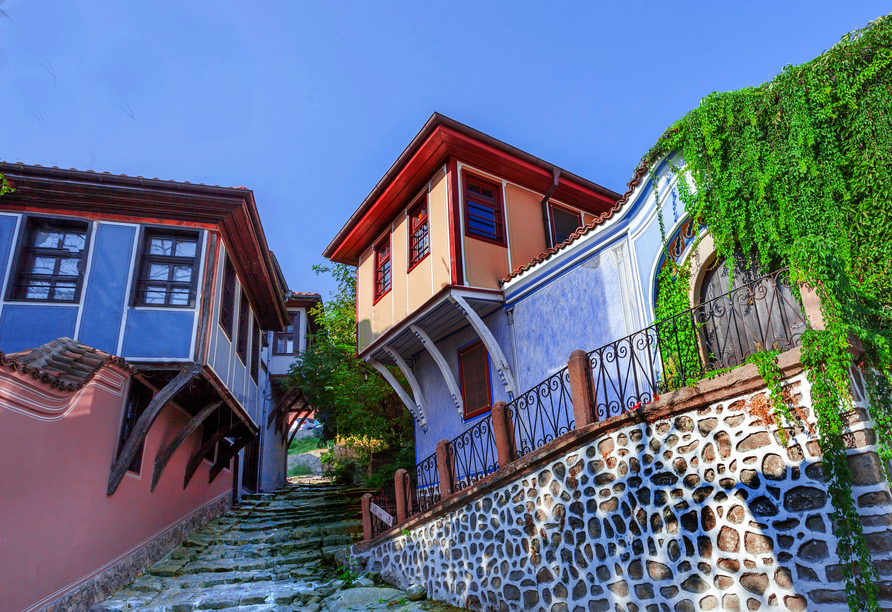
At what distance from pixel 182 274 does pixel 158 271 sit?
1.18 ft

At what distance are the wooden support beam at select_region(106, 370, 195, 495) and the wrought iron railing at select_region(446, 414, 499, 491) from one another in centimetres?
407

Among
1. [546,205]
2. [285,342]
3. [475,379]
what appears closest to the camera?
[475,379]

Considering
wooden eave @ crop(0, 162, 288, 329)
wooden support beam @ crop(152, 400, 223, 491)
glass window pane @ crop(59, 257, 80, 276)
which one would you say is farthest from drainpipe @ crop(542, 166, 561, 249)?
glass window pane @ crop(59, 257, 80, 276)

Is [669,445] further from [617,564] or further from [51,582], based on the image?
[51,582]

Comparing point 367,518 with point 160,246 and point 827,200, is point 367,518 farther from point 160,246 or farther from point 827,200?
point 827,200

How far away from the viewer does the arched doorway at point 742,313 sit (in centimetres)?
552

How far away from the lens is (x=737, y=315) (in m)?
6.04

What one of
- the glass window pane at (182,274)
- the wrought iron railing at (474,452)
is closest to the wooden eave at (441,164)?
the glass window pane at (182,274)

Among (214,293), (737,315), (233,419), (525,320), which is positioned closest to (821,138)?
(737,315)

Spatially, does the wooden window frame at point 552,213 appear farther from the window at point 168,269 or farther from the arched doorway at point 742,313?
the window at point 168,269

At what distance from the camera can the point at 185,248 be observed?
9664mm

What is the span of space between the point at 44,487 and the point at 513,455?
513 centimetres

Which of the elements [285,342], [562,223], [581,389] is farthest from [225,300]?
[285,342]

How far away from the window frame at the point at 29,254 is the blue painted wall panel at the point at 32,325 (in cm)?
12
